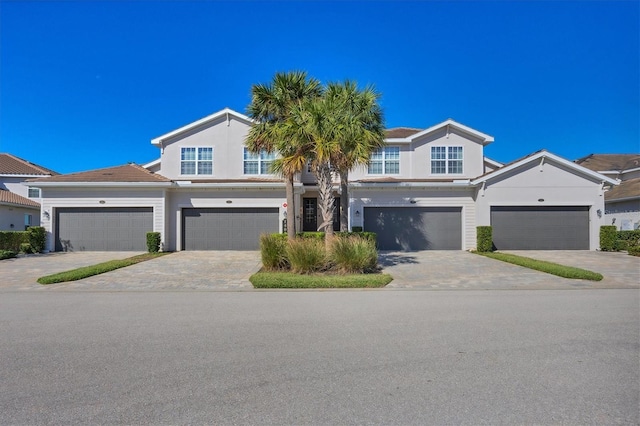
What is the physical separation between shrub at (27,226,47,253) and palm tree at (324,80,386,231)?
15043 mm

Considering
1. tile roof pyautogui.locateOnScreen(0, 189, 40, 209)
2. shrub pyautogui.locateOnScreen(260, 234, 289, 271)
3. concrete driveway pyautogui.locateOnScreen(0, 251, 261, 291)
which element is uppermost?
tile roof pyautogui.locateOnScreen(0, 189, 40, 209)

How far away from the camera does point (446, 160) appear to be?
2084 cm

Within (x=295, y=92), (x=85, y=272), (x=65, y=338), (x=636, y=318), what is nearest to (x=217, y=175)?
(x=295, y=92)

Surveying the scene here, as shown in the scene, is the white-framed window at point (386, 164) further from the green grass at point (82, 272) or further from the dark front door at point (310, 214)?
Result: the green grass at point (82, 272)

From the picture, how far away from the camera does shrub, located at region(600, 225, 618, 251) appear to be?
18047mm

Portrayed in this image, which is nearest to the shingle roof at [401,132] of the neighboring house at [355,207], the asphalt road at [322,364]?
the neighboring house at [355,207]

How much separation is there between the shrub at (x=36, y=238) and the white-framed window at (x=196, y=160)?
7.18 m

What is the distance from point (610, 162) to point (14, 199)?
1800 inches

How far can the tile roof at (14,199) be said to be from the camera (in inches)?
945

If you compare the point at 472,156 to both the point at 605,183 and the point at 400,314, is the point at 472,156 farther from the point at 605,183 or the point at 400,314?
the point at 400,314

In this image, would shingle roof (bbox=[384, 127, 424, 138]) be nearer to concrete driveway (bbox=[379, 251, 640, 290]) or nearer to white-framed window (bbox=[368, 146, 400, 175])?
white-framed window (bbox=[368, 146, 400, 175])

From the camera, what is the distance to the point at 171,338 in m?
5.38

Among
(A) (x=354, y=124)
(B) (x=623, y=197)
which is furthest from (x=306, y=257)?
(B) (x=623, y=197)

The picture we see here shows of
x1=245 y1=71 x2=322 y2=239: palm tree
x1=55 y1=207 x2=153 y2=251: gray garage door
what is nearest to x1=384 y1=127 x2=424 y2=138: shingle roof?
x1=245 y1=71 x2=322 y2=239: palm tree
